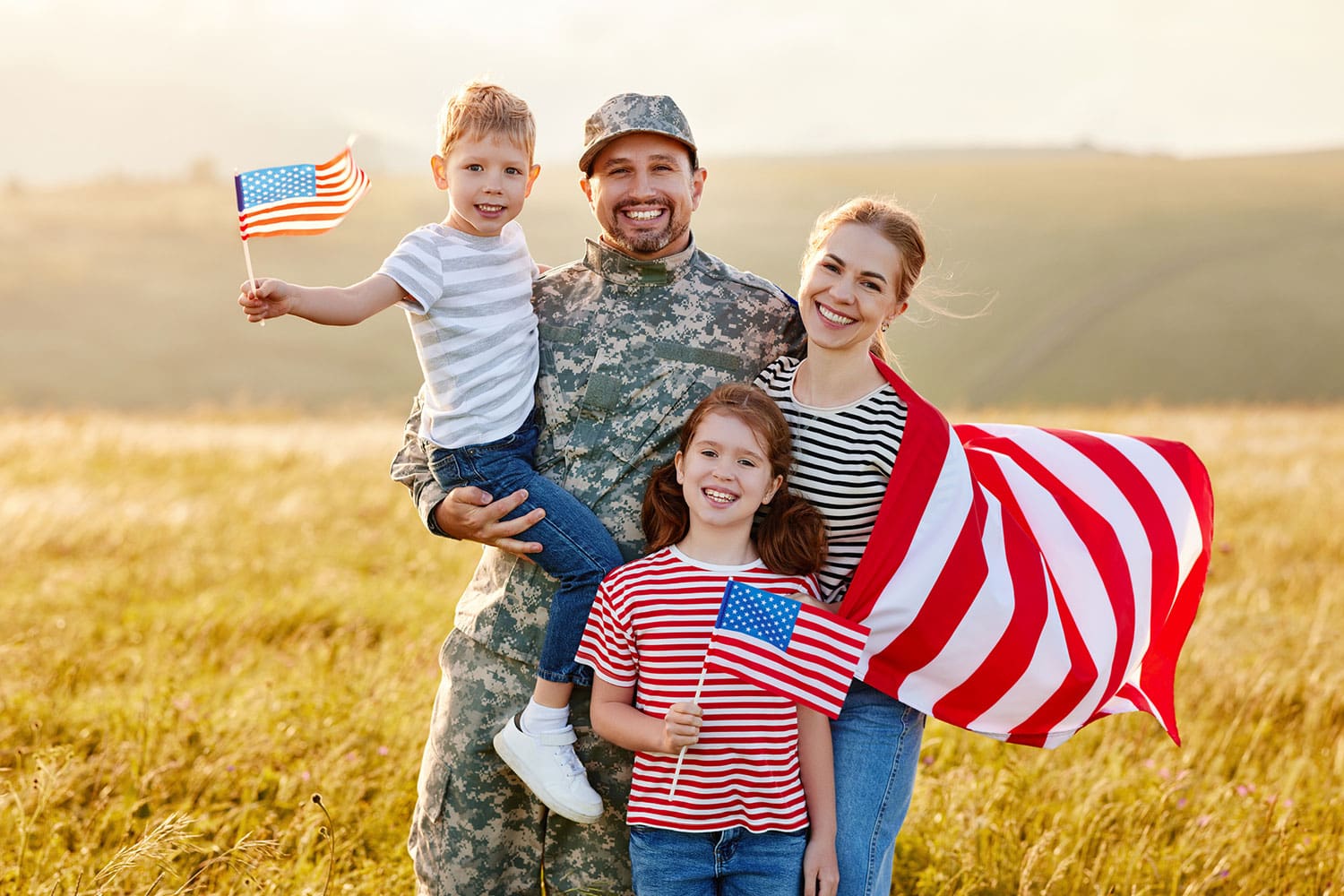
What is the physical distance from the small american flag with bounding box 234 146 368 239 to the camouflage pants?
1.48 metres

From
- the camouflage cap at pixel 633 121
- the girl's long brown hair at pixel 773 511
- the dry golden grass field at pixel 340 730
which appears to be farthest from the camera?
the dry golden grass field at pixel 340 730

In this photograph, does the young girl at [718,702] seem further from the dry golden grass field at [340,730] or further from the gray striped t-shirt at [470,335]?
the dry golden grass field at [340,730]

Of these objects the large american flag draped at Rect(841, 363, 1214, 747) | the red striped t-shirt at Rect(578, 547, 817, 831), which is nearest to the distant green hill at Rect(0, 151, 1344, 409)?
the red striped t-shirt at Rect(578, 547, 817, 831)

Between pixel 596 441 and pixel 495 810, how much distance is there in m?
1.29

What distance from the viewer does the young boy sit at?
3402 mm

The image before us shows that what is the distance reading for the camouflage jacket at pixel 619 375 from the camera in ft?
11.9

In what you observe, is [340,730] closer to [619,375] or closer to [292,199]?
[619,375]

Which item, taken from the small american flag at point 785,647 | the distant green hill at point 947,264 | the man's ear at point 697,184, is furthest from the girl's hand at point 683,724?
the distant green hill at point 947,264

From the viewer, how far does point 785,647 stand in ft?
9.43

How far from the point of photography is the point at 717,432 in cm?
305

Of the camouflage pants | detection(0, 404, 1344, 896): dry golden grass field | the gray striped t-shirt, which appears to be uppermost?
the gray striped t-shirt

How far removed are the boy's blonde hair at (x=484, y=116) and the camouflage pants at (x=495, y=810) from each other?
168 cm

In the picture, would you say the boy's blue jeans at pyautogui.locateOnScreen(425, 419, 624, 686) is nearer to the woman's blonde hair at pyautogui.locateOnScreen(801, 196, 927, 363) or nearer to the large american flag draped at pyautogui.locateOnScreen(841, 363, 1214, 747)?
the large american flag draped at pyautogui.locateOnScreen(841, 363, 1214, 747)

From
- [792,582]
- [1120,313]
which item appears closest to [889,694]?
[792,582]
